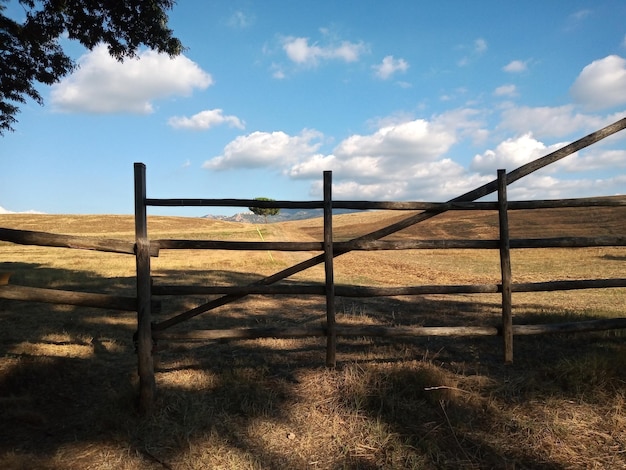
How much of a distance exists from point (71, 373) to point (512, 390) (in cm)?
469

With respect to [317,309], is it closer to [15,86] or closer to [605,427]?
[605,427]

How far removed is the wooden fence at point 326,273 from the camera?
4.07m

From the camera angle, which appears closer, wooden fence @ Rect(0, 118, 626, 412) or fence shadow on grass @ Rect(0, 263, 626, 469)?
fence shadow on grass @ Rect(0, 263, 626, 469)

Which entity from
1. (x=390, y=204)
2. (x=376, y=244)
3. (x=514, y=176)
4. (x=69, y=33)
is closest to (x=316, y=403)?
(x=376, y=244)

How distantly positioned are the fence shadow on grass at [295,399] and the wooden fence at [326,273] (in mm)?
336

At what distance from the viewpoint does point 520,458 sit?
134 inches

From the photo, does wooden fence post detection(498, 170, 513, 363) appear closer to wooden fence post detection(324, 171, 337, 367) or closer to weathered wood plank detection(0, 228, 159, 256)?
wooden fence post detection(324, 171, 337, 367)

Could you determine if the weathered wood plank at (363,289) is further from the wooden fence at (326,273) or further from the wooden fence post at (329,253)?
the wooden fence post at (329,253)

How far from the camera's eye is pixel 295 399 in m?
4.14

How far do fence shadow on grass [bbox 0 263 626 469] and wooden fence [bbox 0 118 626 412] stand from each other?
336 millimetres

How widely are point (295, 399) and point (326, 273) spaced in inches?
50.5

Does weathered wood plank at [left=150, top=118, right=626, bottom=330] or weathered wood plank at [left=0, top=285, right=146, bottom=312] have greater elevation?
weathered wood plank at [left=150, top=118, right=626, bottom=330]

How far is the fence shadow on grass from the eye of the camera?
3.43 metres

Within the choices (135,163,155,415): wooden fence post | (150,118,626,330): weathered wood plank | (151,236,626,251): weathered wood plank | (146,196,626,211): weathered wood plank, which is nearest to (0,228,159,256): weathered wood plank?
(135,163,155,415): wooden fence post
